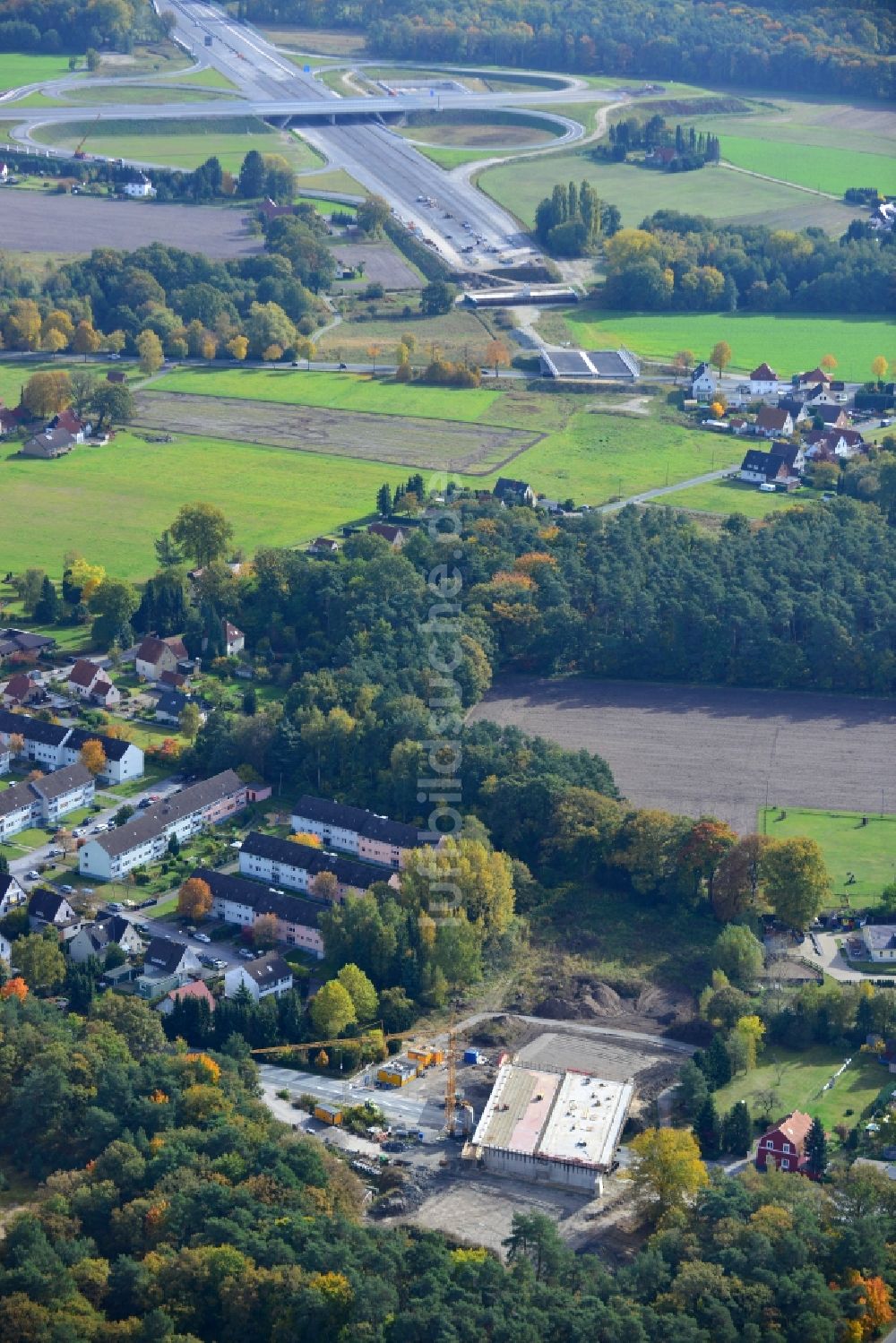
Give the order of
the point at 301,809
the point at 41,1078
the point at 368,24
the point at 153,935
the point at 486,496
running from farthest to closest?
the point at 368,24 → the point at 486,496 → the point at 301,809 → the point at 153,935 → the point at 41,1078

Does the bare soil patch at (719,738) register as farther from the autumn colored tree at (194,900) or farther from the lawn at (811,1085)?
the autumn colored tree at (194,900)

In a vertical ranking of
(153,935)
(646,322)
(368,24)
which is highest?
(368,24)

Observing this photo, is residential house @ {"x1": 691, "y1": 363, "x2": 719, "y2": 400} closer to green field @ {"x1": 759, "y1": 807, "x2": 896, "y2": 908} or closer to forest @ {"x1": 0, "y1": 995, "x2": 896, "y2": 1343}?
green field @ {"x1": 759, "y1": 807, "x2": 896, "y2": 908}

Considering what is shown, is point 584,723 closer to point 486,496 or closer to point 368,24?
point 486,496

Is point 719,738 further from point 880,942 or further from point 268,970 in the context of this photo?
point 268,970

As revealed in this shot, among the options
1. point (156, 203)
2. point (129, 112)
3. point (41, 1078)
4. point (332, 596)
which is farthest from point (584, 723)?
point (129, 112)

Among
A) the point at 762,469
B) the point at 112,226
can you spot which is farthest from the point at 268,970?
the point at 112,226
